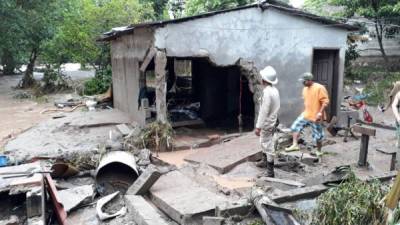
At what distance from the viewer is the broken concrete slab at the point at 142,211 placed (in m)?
5.22

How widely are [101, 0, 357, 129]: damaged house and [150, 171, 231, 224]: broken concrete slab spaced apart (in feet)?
9.80

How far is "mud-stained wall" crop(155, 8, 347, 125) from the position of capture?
966 centimetres

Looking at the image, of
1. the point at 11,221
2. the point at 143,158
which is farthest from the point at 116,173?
the point at 11,221

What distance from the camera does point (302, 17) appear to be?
11.2 m

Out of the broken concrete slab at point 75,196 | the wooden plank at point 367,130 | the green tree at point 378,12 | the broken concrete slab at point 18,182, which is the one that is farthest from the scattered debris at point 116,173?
the green tree at point 378,12

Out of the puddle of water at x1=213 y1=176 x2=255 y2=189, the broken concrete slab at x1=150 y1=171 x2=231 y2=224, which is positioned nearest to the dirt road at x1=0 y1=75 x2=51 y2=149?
the broken concrete slab at x1=150 y1=171 x2=231 y2=224

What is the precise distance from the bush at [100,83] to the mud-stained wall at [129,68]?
13.2 ft

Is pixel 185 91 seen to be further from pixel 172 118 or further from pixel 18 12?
pixel 18 12

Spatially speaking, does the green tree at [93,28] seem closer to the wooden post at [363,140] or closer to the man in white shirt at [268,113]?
the man in white shirt at [268,113]

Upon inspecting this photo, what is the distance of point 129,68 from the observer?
1252 cm

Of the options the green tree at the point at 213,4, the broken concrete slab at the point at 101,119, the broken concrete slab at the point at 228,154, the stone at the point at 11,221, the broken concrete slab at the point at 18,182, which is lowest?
the stone at the point at 11,221

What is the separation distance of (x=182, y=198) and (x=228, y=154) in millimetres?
2743

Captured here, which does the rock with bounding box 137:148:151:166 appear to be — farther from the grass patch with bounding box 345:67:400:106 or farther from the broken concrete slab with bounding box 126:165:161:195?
the grass patch with bounding box 345:67:400:106

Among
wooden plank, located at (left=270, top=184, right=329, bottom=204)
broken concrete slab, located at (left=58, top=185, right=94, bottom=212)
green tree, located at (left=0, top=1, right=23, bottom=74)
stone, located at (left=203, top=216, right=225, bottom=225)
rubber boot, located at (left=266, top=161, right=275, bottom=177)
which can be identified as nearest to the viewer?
stone, located at (left=203, top=216, right=225, bottom=225)
